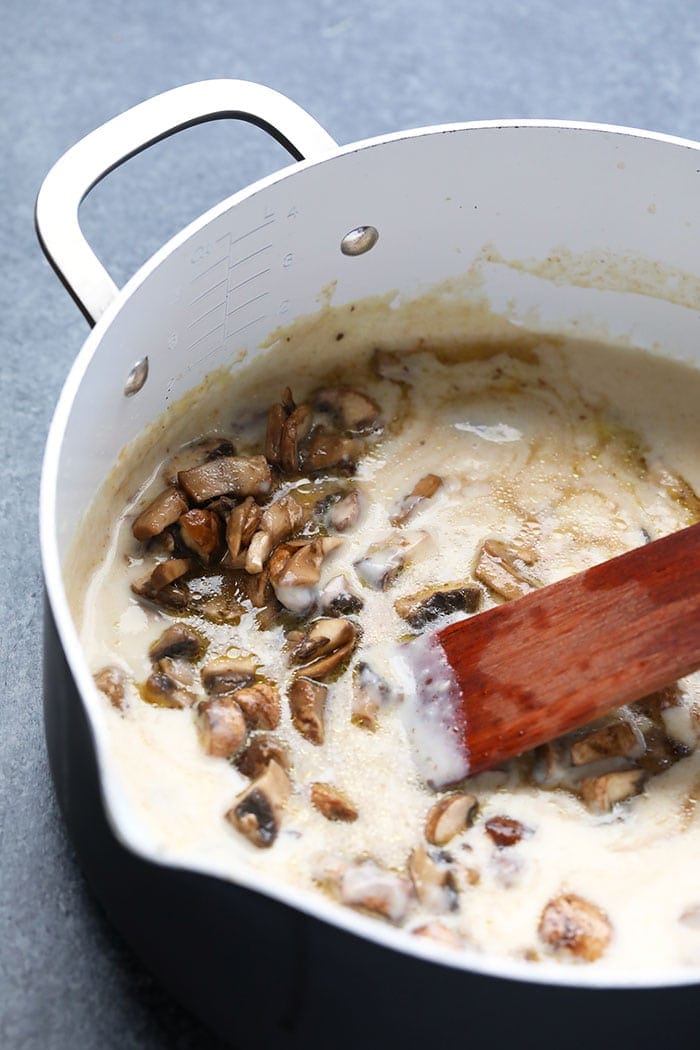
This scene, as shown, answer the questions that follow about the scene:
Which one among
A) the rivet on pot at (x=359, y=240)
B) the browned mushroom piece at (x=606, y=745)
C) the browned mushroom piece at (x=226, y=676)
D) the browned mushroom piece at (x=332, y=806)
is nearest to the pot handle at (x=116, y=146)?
the rivet on pot at (x=359, y=240)

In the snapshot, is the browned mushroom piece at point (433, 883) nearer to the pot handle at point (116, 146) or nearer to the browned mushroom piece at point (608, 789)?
the browned mushroom piece at point (608, 789)

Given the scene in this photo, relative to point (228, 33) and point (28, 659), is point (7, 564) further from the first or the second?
point (228, 33)

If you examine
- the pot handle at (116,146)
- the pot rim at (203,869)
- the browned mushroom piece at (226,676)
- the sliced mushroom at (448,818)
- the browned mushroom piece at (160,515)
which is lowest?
the sliced mushroom at (448,818)

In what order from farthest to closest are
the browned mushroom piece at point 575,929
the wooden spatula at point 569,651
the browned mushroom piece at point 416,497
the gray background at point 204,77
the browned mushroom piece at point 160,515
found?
the gray background at point 204,77 → the browned mushroom piece at point 416,497 → the browned mushroom piece at point 160,515 → the wooden spatula at point 569,651 → the browned mushroom piece at point 575,929

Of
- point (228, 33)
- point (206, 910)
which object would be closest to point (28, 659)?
point (206, 910)

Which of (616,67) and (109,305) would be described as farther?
(616,67)

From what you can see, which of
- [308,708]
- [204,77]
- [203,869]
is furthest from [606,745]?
[204,77]
